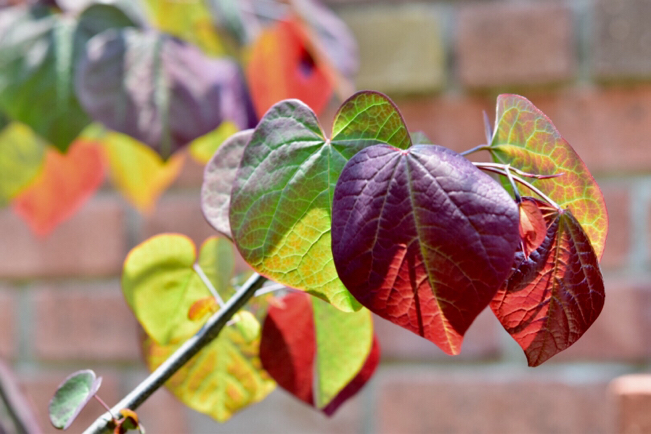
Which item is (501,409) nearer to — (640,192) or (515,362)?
(515,362)

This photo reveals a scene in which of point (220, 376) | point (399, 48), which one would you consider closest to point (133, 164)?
point (220, 376)

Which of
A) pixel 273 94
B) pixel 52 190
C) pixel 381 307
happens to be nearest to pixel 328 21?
pixel 273 94

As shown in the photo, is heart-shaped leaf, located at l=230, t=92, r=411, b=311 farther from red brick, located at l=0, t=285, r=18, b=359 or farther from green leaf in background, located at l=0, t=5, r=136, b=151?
red brick, located at l=0, t=285, r=18, b=359

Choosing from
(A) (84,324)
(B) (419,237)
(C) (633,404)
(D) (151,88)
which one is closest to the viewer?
(B) (419,237)

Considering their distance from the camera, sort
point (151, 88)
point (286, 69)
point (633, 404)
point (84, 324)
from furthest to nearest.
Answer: point (84, 324), point (633, 404), point (286, 69), point (151, 88)

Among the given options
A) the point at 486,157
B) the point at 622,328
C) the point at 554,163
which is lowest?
the point at 622,328

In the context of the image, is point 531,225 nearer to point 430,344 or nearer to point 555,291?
point 555,291
